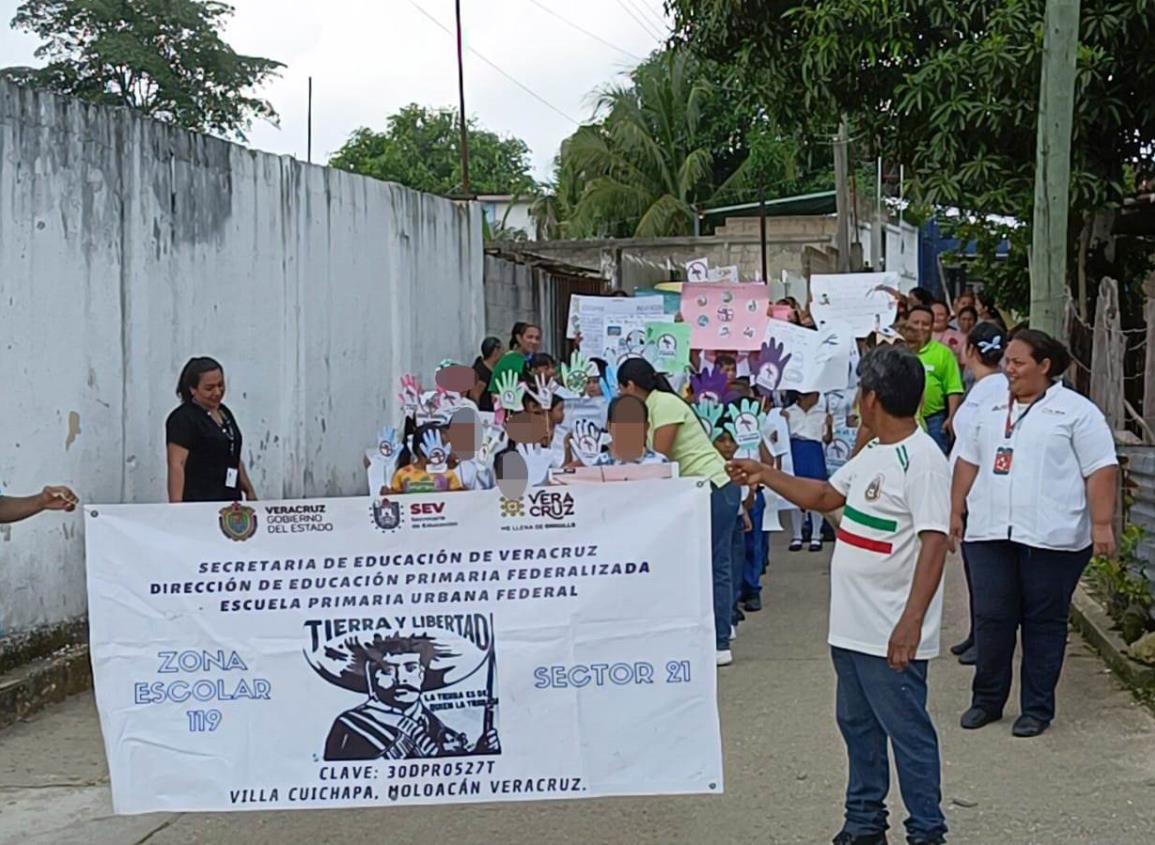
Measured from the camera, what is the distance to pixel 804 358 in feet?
42.1

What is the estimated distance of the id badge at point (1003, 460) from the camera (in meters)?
7.12

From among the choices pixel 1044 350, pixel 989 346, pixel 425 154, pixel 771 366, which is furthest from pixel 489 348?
pixel 425 154

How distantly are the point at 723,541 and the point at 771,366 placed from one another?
4.64m

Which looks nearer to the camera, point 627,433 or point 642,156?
point 627,433

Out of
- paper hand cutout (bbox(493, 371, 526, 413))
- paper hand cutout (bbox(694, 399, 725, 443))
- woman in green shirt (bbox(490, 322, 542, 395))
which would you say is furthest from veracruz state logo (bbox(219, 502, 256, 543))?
woman in green shirt (bbox(490, 322, 542, 395))

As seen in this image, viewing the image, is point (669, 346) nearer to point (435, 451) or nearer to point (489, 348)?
A: point (489, 348)

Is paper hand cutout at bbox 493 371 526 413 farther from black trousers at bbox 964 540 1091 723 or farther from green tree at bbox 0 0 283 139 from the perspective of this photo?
green tree at bbox 0 0 283 139

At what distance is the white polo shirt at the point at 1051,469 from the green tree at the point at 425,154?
6087 cm

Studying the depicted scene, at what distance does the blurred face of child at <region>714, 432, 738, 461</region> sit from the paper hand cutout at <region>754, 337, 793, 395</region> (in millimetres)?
2633

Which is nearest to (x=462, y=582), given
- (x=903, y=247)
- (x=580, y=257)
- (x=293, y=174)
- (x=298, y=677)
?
(x=298, y=677)

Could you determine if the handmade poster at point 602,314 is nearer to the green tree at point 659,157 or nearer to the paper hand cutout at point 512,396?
the paper hand cutout at point 512,396

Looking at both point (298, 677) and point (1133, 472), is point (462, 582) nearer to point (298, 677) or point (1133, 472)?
point (298, 677)

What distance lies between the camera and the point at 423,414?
429 inches

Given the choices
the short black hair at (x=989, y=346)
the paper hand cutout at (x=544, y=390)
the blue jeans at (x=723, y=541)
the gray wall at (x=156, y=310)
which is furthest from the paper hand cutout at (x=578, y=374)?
the short black hair at (x=989, y=346)
